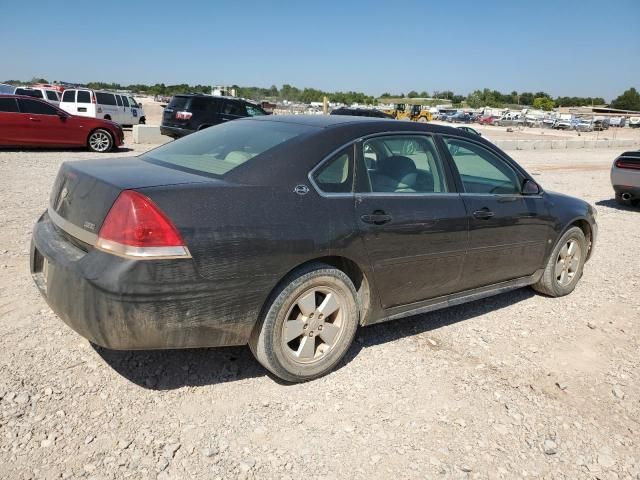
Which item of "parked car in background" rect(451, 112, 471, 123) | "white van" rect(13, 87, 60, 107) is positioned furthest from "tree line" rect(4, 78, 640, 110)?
"white van" rect(13, 87, 60, 107)

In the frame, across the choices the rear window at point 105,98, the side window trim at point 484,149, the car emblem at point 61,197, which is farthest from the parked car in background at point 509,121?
the car emblem at point 61,197

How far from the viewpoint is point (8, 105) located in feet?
45.2

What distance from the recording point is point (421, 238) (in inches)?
142

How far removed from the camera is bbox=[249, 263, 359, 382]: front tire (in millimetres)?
3051

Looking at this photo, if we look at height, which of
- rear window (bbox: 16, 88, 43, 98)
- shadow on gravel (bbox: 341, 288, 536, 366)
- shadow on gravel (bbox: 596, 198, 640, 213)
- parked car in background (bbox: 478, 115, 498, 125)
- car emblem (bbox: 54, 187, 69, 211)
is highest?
parked car in background (bbox: 478, 115, 498, 125)

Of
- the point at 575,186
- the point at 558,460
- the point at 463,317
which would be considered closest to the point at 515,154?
the point at 575,186

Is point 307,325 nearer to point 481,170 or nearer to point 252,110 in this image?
point 481,170

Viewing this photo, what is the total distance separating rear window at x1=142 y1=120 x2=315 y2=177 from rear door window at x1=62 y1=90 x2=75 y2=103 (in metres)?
23.7

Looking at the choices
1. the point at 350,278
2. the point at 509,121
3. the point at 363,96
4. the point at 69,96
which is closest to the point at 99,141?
the point at 69,96

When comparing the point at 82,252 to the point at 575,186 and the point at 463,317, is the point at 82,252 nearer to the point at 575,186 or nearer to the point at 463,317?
the point at 463,317

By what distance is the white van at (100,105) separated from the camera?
2388cm

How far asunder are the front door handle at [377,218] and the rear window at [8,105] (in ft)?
44.4

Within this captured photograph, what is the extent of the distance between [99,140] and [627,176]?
12866mm

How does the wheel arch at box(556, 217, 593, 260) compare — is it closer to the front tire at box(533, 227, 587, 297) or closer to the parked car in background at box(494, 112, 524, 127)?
the front tire at box(533, 227, 587, 297)
